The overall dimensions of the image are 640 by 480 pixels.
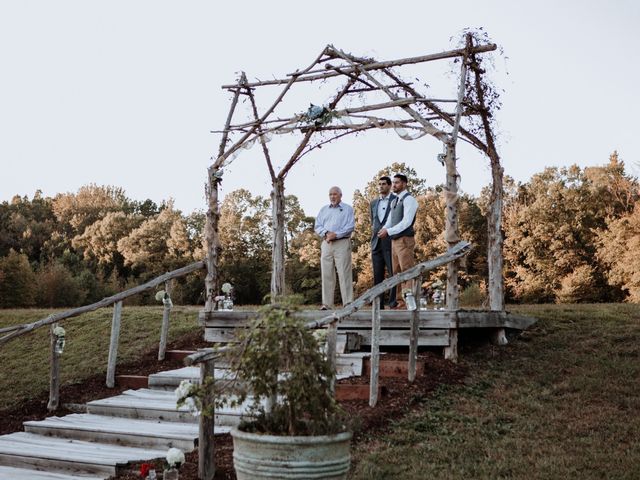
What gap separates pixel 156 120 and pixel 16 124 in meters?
9.14

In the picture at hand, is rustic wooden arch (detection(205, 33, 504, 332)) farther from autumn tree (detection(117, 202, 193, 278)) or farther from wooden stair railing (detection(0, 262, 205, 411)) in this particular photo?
autumn tree (detection(117, 202, 193, 278))

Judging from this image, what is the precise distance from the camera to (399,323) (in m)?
9.06

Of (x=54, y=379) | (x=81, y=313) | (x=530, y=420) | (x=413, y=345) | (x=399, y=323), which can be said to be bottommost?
(x=530, y=420)

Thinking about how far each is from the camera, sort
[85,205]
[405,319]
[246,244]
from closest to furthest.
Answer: [405,319]
[246,244]
[85,205]

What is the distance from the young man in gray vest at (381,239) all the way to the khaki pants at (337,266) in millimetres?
328

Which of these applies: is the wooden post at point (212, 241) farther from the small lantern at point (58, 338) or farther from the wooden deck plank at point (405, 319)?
the small lantern at point (58, 338)

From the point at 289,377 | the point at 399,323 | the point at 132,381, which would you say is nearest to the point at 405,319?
the point at 399,323

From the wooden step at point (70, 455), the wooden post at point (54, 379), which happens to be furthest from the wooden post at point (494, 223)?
the wooden post at point (54, 379)

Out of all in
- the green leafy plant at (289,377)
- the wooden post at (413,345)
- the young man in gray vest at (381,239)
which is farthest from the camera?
the young man in gray vest at (381,239)

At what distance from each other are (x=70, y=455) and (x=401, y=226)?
475cm

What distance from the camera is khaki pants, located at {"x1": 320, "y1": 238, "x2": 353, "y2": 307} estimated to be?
980 cm

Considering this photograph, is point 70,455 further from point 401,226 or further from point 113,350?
point 401,226

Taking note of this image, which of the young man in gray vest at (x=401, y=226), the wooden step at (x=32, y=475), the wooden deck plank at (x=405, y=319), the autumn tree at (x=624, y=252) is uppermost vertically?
the autumn tree at (x=624, y=252)

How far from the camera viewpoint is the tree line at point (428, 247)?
2581 centimetres
